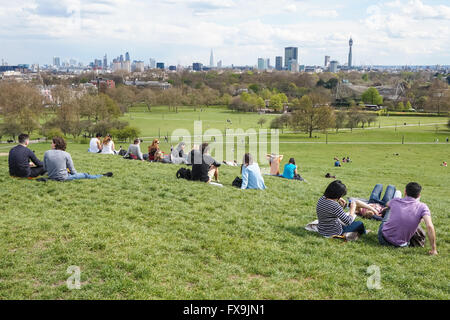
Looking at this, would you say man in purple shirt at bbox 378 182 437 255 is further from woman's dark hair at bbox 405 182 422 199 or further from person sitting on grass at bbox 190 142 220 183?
person sitting on grass at bbox 190 142 220 183

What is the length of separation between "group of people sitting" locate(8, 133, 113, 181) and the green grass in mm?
326

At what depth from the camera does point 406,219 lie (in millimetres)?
7578

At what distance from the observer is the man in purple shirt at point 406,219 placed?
744 cm

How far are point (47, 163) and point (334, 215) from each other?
826 cm

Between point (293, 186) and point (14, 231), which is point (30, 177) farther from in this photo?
point (293, 186)

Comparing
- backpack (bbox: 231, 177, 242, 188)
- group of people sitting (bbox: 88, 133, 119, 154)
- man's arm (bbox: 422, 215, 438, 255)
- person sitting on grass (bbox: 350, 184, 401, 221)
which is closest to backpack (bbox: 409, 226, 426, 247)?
man's arm (bbox: 422, 215, 438, 255)

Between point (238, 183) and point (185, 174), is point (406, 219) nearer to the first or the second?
point (238, 183)

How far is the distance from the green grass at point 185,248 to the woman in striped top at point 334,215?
27cm

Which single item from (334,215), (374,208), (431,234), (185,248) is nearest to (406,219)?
(431,234)

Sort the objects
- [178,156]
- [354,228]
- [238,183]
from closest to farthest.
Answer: [354,228] < [238,183] < [178,156]

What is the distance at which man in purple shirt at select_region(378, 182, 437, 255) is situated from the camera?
7441mm
